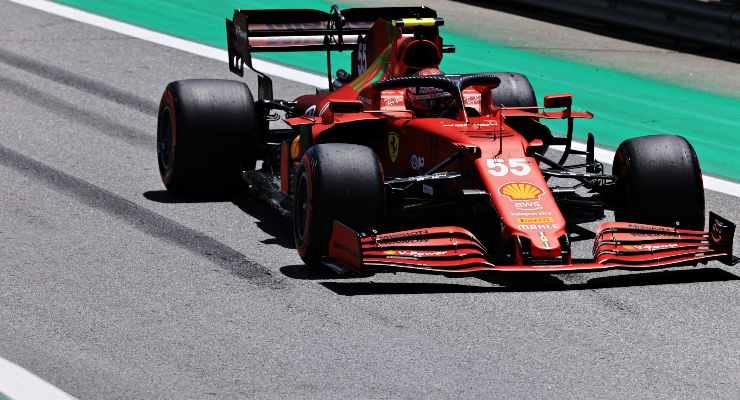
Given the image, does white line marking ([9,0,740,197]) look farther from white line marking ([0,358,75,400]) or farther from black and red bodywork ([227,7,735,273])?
white line marking ([0,358,75,400])

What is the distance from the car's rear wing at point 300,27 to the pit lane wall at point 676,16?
617 cm

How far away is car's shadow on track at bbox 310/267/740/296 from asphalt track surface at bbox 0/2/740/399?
17 mm

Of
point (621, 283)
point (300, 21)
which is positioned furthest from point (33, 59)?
point (621, 283)

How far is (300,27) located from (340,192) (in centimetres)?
351

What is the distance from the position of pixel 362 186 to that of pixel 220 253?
4.27 feet

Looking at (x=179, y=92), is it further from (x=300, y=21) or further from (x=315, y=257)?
(x=315, y=257)

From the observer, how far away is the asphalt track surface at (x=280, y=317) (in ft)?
27.9

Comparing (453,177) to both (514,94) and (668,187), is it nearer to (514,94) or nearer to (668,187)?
(668,187)

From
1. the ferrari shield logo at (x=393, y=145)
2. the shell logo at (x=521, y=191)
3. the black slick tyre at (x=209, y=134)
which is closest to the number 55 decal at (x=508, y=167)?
the shell logo at (x=521, y=191)

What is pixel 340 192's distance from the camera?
10.3 m

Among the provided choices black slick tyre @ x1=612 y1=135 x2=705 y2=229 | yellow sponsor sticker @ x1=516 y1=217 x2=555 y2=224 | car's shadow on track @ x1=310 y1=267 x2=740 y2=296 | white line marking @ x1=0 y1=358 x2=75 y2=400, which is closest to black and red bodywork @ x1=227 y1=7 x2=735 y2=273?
yellow sponsor sticker @ x1=516 y1=217 x2=555 y2=224

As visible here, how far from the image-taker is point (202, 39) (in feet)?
64.9

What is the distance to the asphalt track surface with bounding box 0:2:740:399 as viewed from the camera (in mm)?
8516

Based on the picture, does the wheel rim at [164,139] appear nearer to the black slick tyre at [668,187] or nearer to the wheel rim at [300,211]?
the wheel rim at [300,211]
